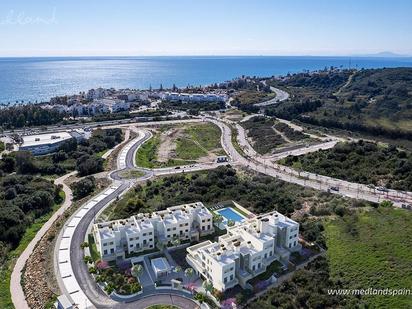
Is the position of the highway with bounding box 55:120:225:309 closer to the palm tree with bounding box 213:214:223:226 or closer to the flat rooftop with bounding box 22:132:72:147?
the palm tree with bounding box 213:214:223:226

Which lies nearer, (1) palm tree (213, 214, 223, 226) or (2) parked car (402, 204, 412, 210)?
(1) palm tree (213, 214, 223, 226)

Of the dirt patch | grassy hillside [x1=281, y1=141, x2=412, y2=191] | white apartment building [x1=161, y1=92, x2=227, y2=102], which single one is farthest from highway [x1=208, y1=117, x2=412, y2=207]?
white apartment building [x1=161, y1=92, x2=227, y2=102]

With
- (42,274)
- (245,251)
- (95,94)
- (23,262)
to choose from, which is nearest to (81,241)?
(23,262)

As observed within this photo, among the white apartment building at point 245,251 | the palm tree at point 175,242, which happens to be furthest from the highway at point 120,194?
the palm tree at point 175,242

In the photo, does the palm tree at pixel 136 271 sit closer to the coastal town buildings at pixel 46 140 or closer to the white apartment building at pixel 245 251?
the white apartment building at pixel 245 251

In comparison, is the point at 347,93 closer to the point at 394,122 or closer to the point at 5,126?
the point at 394,122

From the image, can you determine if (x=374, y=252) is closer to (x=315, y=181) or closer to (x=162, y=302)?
(x=162, y=302)

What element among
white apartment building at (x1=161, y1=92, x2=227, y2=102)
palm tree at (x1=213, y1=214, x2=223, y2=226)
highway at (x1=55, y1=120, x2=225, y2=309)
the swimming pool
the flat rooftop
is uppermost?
white apartment building at (x1=161, y1=92, x2=227, y2=102)
